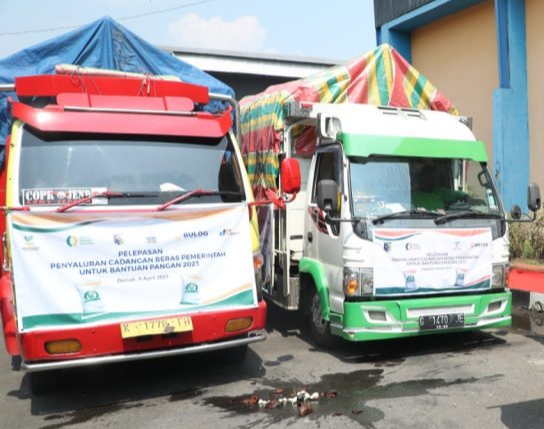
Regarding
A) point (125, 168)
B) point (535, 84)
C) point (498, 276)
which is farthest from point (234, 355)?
point (535, 84)

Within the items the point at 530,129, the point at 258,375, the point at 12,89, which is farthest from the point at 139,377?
the point at 530,129

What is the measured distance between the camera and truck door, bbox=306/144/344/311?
5859 millimetres

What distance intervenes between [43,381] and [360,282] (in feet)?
9.93

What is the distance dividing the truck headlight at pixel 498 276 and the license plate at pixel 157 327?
130 inches

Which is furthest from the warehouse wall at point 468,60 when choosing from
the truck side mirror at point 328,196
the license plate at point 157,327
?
the license plate at point 157,327

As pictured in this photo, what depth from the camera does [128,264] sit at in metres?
4.72

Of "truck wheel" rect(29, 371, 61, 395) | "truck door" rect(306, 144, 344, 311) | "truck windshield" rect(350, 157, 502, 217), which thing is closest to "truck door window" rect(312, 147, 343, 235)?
"truck door" rect(306, 144, 344, 311)

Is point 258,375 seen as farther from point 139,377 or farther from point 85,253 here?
point 85,253

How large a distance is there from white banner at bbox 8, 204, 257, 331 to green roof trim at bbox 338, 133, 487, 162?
4.84 ft

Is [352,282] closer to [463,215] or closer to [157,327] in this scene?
[463,215]

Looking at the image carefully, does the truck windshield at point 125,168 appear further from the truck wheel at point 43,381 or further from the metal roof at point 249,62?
the metal roof at point 249,62

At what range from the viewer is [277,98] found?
23.3ft

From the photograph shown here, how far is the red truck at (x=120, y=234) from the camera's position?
4.46 metres

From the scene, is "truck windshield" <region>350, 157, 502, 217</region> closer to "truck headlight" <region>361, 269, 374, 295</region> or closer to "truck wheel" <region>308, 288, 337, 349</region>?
"truck headlight" <region>361, 269, 374, 295</region>
